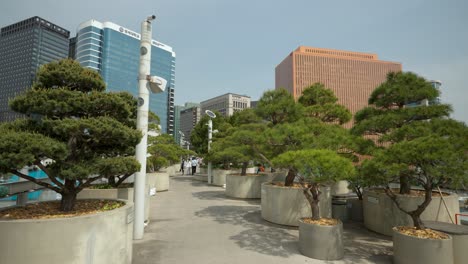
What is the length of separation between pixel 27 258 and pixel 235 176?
8.34 m

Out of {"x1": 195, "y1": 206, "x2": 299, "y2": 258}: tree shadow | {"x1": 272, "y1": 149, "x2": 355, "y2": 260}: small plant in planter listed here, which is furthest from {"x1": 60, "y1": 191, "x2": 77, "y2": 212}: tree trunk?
{"x1": 272, "y1": 149, "x2": 355, "y2": 260}: small plant in planter

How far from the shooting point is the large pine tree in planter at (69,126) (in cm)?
372

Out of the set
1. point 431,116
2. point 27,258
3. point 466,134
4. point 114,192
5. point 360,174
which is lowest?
point 27,258

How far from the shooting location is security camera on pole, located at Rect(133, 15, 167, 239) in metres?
5.62

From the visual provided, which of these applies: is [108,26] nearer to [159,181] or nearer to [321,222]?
[159,181]

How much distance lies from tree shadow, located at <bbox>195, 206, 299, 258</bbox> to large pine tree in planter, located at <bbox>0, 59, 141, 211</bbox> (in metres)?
2.84

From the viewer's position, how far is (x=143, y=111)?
573 cm

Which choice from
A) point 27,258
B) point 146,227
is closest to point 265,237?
point 146,227

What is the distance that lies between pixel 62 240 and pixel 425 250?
521cm

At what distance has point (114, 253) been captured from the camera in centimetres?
379

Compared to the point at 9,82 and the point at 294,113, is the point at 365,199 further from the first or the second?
the point at 9,82

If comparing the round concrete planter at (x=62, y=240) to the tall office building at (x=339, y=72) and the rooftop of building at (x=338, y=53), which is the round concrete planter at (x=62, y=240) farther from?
the rooftop of building at (x=338, y=53)

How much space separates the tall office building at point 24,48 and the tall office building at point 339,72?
63363 millimetres

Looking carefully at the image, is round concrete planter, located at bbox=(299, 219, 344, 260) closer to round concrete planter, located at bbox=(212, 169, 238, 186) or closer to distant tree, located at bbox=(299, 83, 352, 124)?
distant tree, located at bbox=(299, 83, 352, 124)
